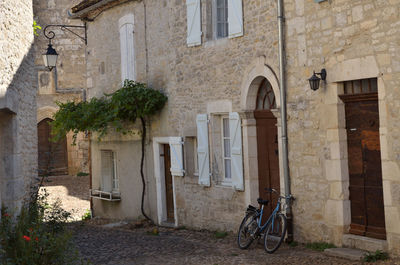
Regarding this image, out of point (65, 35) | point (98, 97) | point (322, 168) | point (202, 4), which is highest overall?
point (65, 35)

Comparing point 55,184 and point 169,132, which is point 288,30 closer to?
point 169,132

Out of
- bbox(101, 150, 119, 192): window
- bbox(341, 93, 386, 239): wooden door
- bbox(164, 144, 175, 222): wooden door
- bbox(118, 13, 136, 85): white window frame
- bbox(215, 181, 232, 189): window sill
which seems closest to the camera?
bbox(341, 93, 386, 239): wooden door

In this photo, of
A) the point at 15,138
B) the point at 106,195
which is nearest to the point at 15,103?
the point at 15,138

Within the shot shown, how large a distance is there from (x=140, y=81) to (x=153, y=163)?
5.90ft

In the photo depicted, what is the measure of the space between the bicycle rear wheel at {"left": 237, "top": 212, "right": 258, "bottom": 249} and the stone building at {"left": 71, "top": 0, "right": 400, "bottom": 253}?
0.65m

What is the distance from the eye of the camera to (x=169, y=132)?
12766 millimetres

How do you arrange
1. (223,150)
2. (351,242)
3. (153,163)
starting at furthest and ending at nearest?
(153,163)
(223,150)
(351,242)

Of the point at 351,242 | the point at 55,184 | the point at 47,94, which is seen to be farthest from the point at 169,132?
the point at 47,94

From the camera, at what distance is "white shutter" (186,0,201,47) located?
11.5m

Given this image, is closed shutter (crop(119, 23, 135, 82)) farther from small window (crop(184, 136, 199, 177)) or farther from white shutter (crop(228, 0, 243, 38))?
white shutter (crop(228, 0, 243, 38))

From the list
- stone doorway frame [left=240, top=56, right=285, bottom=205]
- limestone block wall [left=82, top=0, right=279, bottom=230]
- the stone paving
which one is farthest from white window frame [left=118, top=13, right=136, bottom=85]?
stone doorway frame [left=240, top=56, right=285, bottom=205]

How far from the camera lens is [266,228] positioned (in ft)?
30.4

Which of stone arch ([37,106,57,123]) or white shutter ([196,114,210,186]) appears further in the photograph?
stone arch ([37,106,57,123])

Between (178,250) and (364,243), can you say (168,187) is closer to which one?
(178,250)
